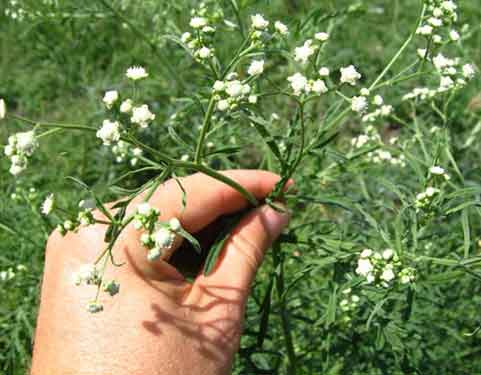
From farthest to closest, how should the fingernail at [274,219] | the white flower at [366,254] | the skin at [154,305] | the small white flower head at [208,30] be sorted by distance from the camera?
the fingernail at [274,219] → the white flower at [366,254] → the small white flower head at [208,30] → the skin at [154,305]

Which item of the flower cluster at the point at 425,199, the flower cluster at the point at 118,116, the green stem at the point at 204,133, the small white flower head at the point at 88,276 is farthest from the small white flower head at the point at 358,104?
the small white flower head at the point at 88,276

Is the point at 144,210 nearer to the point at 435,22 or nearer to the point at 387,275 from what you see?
the point at 387,275

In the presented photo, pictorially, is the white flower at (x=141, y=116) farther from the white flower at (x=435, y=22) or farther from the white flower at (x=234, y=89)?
the white flower at (x=435, y=22)

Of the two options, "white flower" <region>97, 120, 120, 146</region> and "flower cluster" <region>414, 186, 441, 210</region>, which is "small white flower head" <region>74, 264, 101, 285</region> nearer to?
"white flower" <region>97, 120, 120, 146</region>

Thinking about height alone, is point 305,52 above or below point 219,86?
above

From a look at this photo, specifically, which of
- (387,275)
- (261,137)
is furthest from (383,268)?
(261,137)

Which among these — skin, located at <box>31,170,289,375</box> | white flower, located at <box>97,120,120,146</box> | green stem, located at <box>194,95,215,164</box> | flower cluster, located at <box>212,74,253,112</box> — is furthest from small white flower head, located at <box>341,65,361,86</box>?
white flower, located at <box>97,120,120,146</box>
